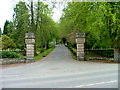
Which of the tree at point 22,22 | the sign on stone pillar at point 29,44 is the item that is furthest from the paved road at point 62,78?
the tree at point 22,22

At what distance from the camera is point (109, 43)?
550 inches

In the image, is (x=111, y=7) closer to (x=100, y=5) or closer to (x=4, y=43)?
(x=100, y=5)

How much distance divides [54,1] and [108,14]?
601 centimetres

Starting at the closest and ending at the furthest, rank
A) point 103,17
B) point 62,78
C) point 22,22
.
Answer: point 62,78 < point 103,17 < point 22,22

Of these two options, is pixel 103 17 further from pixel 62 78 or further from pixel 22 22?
pixel 22 22

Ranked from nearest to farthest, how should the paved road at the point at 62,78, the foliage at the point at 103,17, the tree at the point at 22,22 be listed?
the paved road at the point at 62,78 < the foliage at the point at 103,17 < the tree at the point at 22,22

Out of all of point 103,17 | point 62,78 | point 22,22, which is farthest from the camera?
point 22,22

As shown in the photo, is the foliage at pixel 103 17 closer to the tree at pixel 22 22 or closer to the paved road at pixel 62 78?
the paved road at pixel 62 78

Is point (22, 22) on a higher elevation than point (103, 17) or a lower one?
higher

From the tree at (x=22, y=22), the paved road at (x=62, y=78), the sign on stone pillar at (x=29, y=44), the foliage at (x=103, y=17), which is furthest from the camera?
the tree at (x=22, y=22)

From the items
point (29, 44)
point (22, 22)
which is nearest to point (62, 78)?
point (29, 44)

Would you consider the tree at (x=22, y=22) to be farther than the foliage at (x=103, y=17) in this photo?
Yes

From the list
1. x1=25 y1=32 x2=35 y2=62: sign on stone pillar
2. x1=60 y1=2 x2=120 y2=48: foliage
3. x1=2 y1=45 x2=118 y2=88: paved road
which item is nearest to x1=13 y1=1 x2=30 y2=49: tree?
x1=25 y1=32 x2=35 y2=62: sign on stone pillar

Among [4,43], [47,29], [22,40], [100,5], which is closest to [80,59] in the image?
[100,5]
